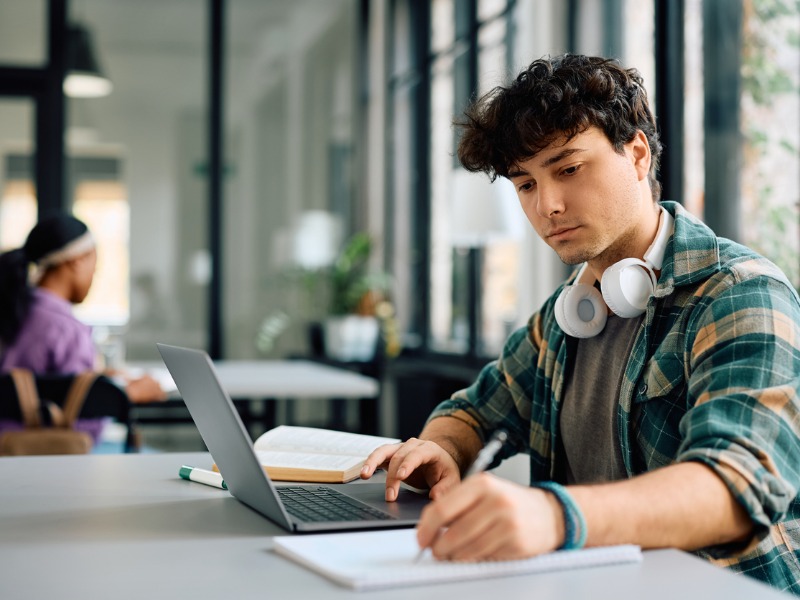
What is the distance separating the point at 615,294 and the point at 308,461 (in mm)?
539

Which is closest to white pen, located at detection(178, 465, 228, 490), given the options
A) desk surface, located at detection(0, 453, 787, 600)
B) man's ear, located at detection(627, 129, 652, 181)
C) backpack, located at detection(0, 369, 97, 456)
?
desk surface, located at detection(0, 453, 787, 600)

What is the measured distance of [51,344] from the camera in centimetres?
297

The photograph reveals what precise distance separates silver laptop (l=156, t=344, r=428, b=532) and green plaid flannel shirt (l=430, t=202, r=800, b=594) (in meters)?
0.33

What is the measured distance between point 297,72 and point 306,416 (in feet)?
8.07

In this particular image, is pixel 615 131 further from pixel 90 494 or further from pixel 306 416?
pixel 306 416

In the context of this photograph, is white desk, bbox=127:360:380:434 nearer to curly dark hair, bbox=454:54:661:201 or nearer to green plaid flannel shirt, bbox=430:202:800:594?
curly dark hair, bbox=454:54:661:201

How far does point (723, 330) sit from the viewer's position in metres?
1.18

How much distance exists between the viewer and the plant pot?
5848 millimetres

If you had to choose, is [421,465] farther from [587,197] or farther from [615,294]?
[587,197]

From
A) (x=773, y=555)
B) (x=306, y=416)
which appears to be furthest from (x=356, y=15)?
(x=773, y=555)

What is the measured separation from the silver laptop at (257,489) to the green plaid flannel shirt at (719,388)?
33 cm

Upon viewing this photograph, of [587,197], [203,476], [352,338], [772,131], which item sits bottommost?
[352,338]

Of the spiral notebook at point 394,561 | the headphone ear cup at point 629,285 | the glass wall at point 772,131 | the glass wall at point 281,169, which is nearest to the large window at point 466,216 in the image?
the glass wall at point 772,131

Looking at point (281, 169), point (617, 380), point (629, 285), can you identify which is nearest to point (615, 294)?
point (629, 285)
